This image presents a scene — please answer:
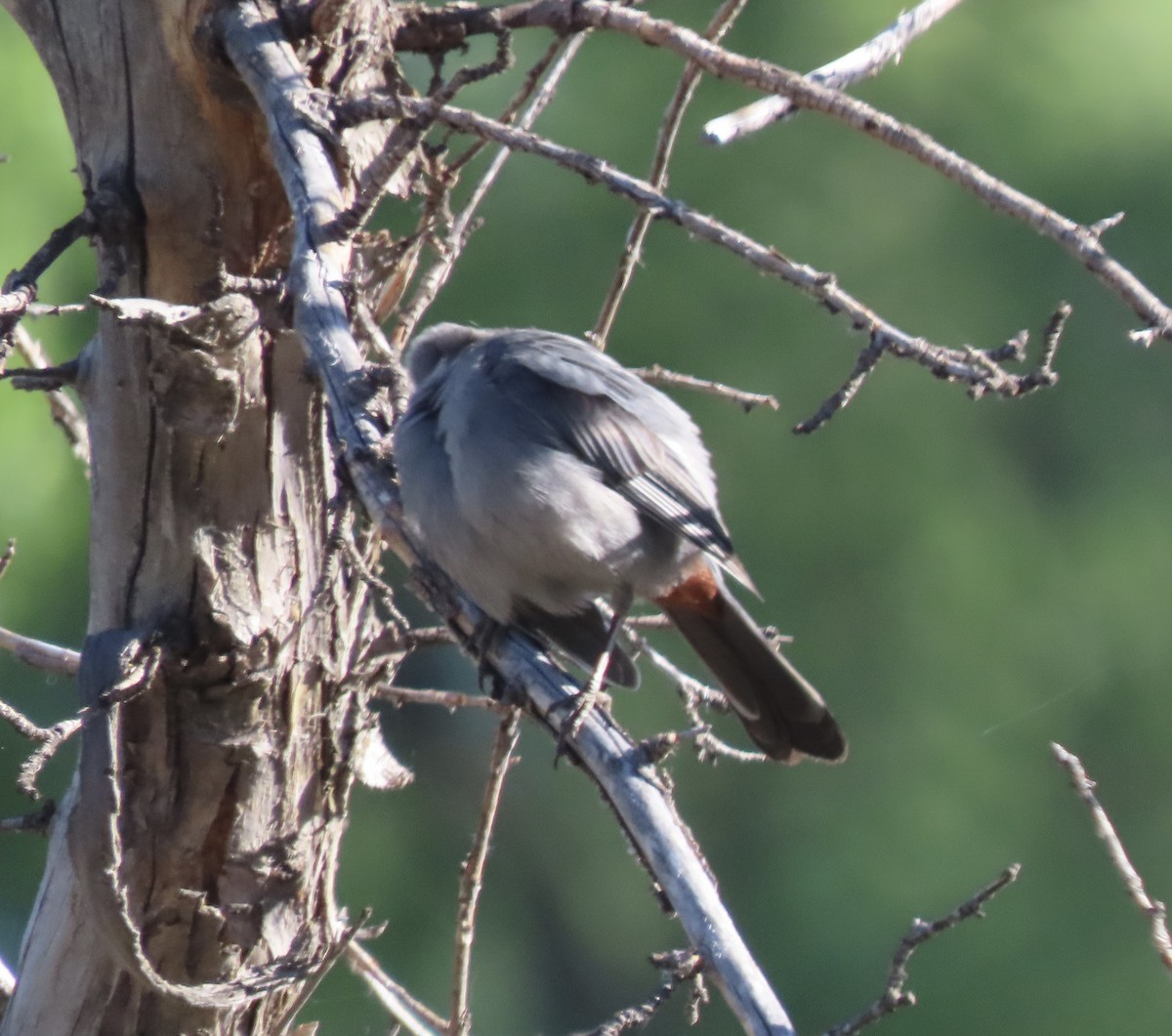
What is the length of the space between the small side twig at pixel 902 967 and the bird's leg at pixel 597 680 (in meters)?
0.51

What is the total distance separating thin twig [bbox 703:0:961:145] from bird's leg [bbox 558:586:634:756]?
0.80m

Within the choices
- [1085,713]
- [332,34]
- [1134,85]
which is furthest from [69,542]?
[1134,85]

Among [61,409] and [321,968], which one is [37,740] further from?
[61,409]

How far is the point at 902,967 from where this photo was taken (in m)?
1.74

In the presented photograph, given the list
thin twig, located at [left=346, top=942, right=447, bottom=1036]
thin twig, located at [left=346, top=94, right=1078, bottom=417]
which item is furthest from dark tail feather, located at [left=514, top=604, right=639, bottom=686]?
thin twig, located at [left=346, top=94, right=1078, bottom=417]

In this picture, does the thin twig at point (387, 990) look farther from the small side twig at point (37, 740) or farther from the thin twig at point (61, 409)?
the thin twig at point (61, 409)

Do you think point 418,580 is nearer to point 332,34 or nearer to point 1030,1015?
point 332,34

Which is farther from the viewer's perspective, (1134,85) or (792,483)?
(1134,85)

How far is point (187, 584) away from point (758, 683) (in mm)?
1336

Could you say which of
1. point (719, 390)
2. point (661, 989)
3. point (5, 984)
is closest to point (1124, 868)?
point (661, 989)

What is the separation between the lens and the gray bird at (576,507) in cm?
295

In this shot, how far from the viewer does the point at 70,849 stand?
273cm

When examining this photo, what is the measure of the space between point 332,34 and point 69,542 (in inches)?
169

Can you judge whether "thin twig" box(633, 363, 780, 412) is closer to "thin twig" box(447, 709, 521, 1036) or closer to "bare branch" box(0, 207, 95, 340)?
"thin twig" box(447, 709, 521, 1036)
